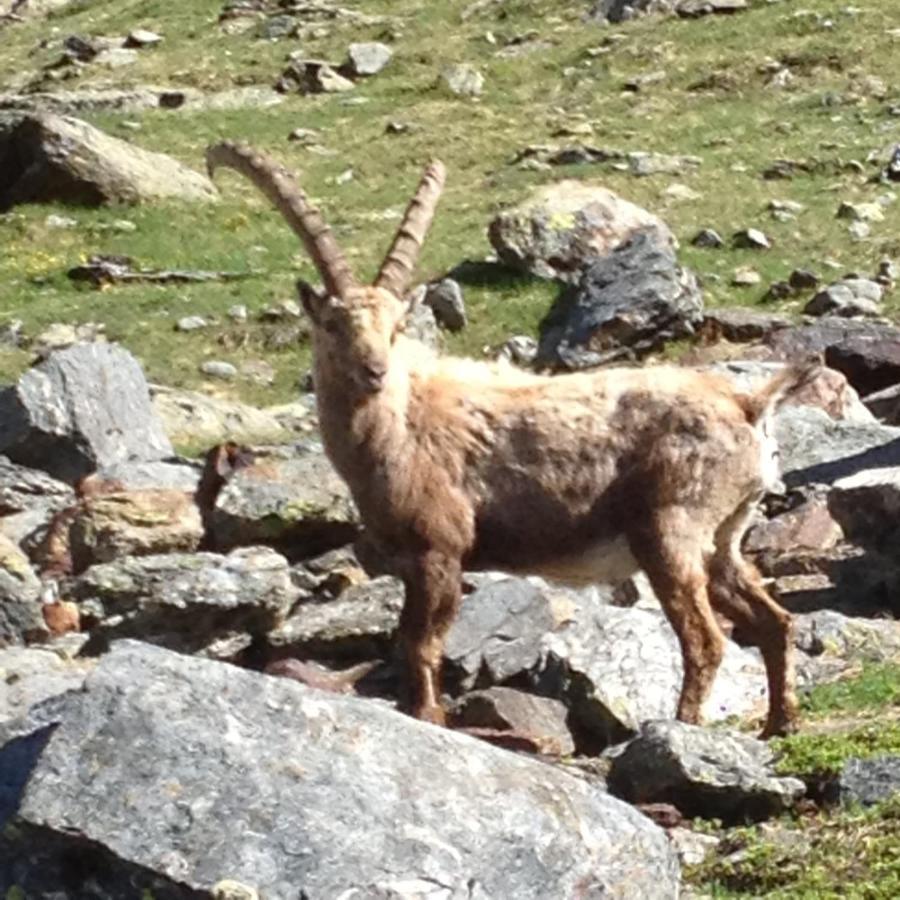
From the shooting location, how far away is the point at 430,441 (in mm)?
11289

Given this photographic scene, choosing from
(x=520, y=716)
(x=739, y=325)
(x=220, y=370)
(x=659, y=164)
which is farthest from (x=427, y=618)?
(x=659, y=164)

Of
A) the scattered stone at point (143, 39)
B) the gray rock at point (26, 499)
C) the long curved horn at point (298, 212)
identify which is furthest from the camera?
the scattered stone at point (143, 39)

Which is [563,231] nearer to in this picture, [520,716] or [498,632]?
[498,632]

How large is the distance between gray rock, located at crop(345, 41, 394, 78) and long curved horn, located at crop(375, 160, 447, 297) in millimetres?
29062

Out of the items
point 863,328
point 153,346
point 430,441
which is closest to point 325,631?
point 430,441

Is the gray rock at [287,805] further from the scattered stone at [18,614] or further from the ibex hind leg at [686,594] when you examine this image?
the scattered stone at [18,614]

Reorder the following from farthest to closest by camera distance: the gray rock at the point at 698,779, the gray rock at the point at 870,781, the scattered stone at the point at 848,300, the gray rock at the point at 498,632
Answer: the scattered stone at the point at 848,300
the gray rock at the point at 498,632
the gray rock at the point at 698,779
the gray rock at the point at 870,781

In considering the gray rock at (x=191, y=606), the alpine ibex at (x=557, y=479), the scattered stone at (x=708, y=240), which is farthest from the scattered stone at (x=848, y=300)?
the alpine ibex at (x=557, y=479)

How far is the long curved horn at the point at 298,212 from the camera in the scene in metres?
11.9

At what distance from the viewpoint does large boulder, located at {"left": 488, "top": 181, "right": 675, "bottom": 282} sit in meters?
26.7

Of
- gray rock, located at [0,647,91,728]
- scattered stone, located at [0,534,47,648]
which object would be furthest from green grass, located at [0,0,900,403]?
gray rock, located at [0,647,91,728]

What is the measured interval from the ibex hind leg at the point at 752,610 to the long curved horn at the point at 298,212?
2384 millimetres

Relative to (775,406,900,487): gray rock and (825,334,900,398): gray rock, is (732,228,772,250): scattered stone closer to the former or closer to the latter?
(825,334,900,398): gray rock

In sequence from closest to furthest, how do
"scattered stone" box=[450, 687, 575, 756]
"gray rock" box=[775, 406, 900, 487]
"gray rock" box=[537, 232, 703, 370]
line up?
"scattered stone" box=[450, 687, 575, 756]
"gray rock" box=[775, 406, 900, 487]
"gray rock" box=[537, 232, 703, 370]
